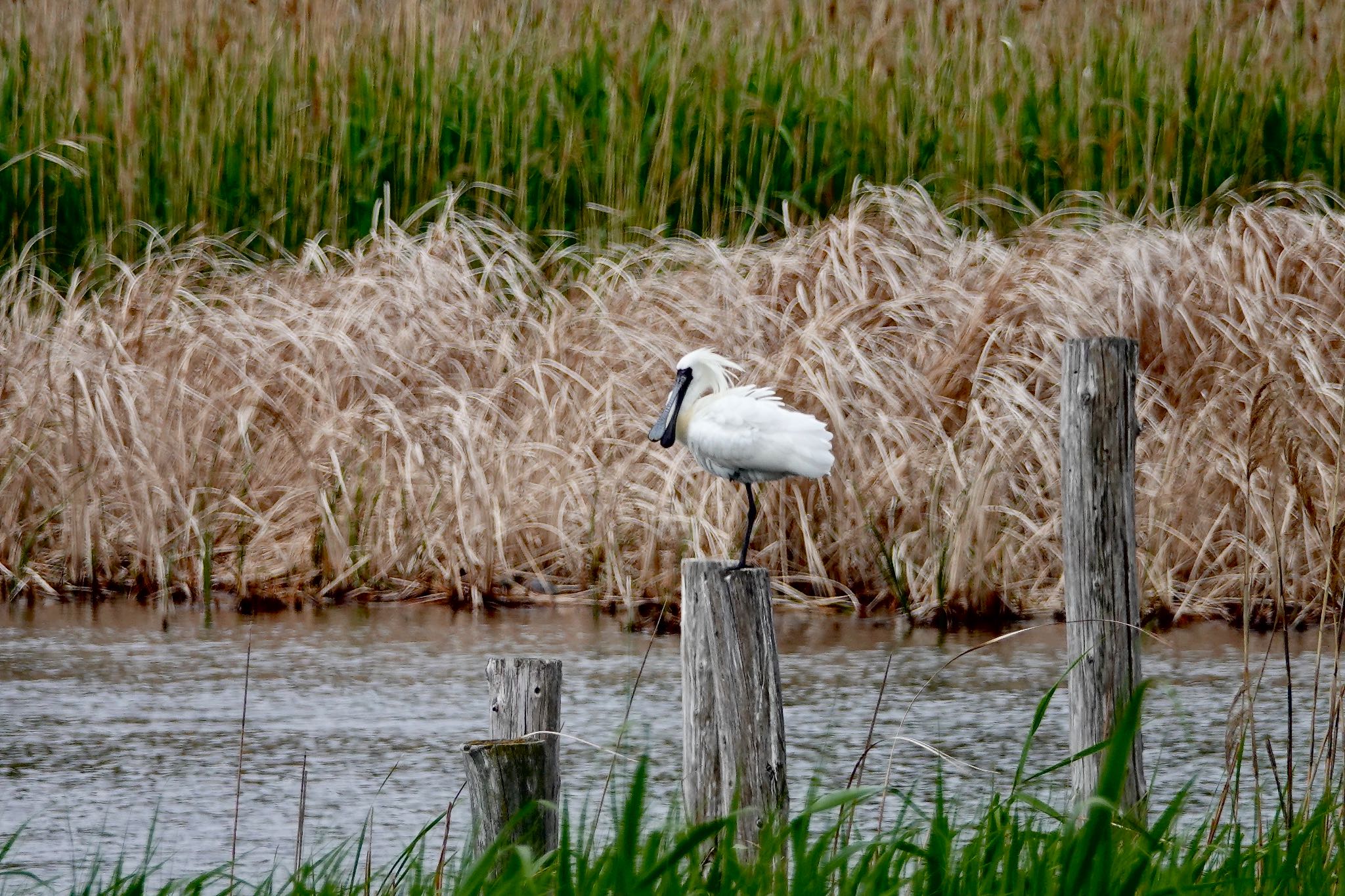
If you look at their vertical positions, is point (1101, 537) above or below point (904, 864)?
above

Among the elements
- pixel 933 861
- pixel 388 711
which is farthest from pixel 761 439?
pixel 388 711

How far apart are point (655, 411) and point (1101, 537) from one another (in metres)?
3.92

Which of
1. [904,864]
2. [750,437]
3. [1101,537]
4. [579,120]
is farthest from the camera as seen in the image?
[579,120]

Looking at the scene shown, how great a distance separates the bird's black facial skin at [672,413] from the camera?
4418 millimetres

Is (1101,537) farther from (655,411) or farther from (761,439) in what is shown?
(655,411)

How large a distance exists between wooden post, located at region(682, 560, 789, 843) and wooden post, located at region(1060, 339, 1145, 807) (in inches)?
25.0

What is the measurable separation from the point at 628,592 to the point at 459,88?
451 cm

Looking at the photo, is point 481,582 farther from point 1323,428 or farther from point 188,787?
point 1323,428

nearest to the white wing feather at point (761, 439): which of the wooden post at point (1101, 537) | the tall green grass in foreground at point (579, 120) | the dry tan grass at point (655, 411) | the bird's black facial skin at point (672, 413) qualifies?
the bird's black facial skin at point (672, 413)

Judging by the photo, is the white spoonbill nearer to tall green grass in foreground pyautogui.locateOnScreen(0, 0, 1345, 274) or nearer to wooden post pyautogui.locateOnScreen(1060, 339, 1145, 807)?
wooden post pyautogui.locateOnScreen(1060, 339, 1145, 807)

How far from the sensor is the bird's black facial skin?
442 centimetres

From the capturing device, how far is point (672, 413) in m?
4.50

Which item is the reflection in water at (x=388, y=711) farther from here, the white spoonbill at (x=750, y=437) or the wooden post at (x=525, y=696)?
the wooden post at (x=525, y=696)

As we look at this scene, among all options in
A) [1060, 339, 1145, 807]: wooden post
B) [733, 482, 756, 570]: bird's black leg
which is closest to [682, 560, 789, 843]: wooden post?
[733, 482, 756, 570]: bird's black leg
